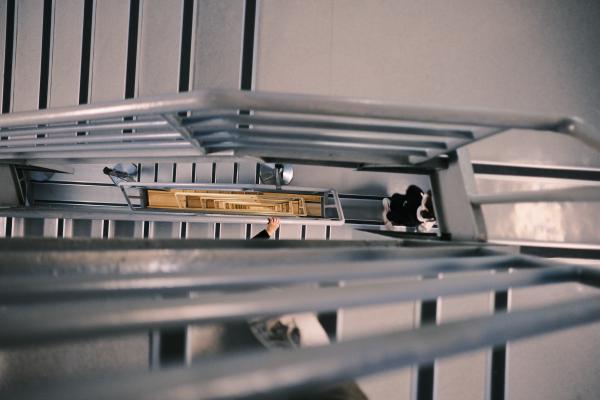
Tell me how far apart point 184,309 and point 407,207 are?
183 cm

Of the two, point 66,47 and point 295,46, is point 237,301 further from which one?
point 66,47

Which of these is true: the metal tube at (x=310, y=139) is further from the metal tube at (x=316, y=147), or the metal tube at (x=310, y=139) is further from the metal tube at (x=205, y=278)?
the metal tube at (x=205, y=278)

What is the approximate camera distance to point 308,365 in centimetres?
33

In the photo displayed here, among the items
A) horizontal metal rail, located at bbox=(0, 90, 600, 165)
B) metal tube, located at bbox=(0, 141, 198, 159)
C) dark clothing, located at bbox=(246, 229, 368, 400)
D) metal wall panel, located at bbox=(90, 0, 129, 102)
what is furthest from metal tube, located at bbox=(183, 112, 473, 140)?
metal wall panel, located at bbox=(90, 0, 129, 102)

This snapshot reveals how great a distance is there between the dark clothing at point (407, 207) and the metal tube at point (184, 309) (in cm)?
147

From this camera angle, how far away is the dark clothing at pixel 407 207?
197cm

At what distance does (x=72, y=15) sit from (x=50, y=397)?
304cm

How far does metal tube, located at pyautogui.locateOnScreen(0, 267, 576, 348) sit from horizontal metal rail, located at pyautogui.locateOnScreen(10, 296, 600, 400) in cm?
6

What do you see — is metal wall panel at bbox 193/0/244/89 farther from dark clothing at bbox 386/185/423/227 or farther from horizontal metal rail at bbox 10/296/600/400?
horizontal metal rail at bbox 10/296/600/400

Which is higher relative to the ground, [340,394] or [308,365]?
[308,365]

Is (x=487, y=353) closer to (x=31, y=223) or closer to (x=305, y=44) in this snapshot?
(x=305, y=44)

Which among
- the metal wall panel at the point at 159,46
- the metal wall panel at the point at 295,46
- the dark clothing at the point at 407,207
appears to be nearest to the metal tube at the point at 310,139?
the dark clothing at the point at 407,207

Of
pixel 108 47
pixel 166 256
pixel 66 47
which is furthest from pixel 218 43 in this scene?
pixel 166 256

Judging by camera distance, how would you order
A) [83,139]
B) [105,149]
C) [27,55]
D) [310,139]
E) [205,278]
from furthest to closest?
[27,55], [105,149], [83,139], [310,139], [205,278]
